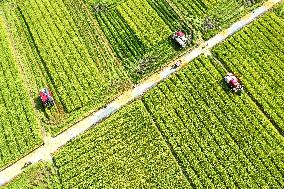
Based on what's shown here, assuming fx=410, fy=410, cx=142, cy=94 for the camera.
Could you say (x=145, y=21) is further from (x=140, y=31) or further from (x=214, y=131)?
(x=214, y=131)

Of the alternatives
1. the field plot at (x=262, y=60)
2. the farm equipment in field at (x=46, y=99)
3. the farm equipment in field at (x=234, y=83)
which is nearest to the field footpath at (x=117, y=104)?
the field plot at (x=262, y=60)

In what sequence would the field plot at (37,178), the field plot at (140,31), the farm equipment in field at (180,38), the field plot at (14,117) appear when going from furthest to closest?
1. the farm equipment in field at (180,38)
2. the field plot at (140,31)
3. the field plot at (14,117)
4. the field plot at (37,178)

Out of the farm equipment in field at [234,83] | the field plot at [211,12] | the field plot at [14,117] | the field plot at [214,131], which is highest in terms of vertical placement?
the field plot at [211,12]

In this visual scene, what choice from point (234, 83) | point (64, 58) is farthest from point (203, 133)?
point (64, 58)

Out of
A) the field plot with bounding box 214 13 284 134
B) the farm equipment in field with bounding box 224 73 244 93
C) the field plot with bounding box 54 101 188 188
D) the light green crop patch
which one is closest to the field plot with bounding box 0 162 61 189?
the field plot with bounding box 54 101 188 188

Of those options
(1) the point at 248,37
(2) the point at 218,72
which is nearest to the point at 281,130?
(2) the point at 218,72

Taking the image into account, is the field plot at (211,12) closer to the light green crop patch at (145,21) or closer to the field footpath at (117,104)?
the field footpath at (117,104)

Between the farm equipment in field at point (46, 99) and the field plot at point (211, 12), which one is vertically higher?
the field plot at point (211, 12)

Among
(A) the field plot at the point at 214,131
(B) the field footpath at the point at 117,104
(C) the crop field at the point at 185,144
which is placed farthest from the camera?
(B) the field footpath at the point at 117,104
